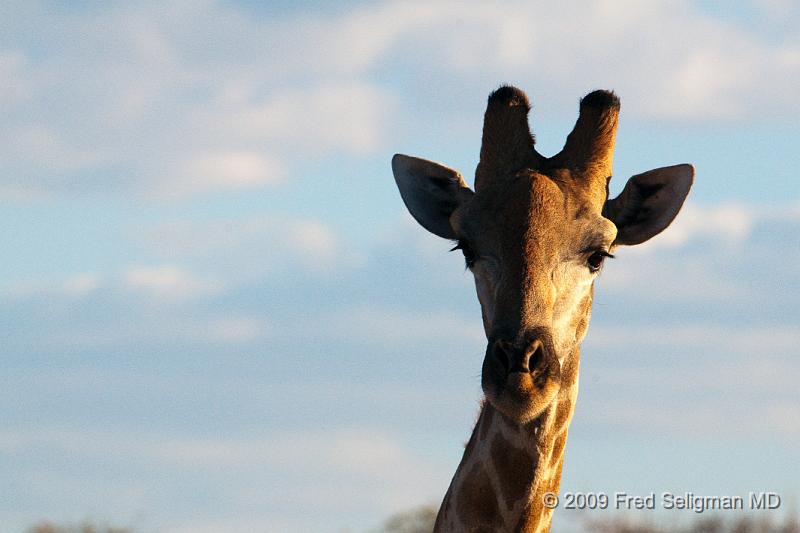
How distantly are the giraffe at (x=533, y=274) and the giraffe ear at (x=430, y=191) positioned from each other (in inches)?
→ 24.6

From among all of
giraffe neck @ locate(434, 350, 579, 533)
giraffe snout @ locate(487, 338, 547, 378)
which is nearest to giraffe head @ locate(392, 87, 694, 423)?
giraffe snout @ locate(487, 338, 547, 378)

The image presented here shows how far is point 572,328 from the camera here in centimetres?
1296

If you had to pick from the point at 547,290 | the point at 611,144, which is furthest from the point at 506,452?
the point at 611,144

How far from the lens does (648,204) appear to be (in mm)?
14266

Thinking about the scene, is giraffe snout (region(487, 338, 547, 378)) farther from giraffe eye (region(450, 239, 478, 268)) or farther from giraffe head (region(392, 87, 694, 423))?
giraffe eye (region(450, 239, 478, 268))

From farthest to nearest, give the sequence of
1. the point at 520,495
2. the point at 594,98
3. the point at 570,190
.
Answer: the point at 594,98 → the point at 570,190 → the point at 520,495

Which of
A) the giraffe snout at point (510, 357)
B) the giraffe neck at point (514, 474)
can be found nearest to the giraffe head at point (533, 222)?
the giraffe snout at point (510, 357)

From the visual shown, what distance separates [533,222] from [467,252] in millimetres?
771

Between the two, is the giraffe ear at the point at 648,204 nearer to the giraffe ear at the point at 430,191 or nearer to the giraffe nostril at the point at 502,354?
the giraffe ear at the point at 430,191

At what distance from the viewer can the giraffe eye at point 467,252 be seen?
523 inches

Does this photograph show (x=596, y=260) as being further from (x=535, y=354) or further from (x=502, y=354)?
(x=502, y=354)

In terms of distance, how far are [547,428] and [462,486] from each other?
33.5 inches

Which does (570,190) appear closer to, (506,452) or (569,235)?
(569,235)

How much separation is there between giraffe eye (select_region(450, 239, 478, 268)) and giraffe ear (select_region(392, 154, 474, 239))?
1.16m
